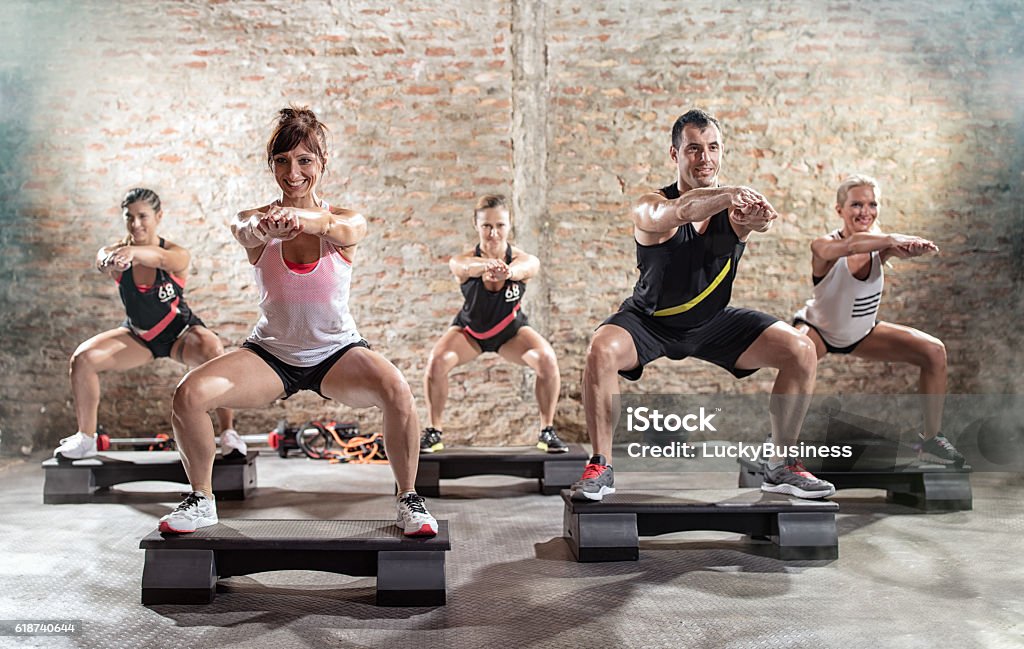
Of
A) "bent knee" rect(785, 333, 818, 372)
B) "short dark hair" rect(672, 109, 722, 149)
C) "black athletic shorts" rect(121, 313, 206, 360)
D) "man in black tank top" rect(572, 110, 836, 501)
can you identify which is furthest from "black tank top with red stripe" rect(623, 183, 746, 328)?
"black athletic shorts" rect(121, 313, 206, 360)

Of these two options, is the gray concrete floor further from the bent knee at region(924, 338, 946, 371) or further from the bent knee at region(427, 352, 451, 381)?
the bent knee at region(427, 352, 451, 381)

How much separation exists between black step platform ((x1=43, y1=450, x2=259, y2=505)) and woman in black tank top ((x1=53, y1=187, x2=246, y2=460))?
86mm

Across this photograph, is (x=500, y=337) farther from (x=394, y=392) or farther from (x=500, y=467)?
(x=394, y=392)

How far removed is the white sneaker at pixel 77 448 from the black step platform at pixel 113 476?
31 mm

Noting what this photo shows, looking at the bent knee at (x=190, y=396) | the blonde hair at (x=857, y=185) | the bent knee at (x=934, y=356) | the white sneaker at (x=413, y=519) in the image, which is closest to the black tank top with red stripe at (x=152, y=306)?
the bent knee at (x=190, y=396)

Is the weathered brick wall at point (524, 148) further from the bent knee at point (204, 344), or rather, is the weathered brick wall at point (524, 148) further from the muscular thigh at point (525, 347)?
the bent knee at point (204, 344)

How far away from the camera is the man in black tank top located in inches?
139

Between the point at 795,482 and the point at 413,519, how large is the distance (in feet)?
5.09

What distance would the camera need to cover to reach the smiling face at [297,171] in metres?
3.12

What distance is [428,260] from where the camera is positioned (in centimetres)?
629

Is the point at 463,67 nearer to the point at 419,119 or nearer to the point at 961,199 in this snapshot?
the point at 419,119

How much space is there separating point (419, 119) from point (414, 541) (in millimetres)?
4029

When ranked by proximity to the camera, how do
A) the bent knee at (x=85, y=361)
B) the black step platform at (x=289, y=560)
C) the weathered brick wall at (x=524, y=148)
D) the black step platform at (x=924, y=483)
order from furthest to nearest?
the weathered brick wall at (x=524, y=148)
the bent knee at (x=85, y=361)
the black step platform at (x=924, y=483)
the black step platform at (x=289, y=560)

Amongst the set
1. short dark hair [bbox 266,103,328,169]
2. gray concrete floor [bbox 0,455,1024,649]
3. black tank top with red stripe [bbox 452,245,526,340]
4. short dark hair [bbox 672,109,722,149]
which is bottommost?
gray concrete floor [bbox 0,455,1024,649]
